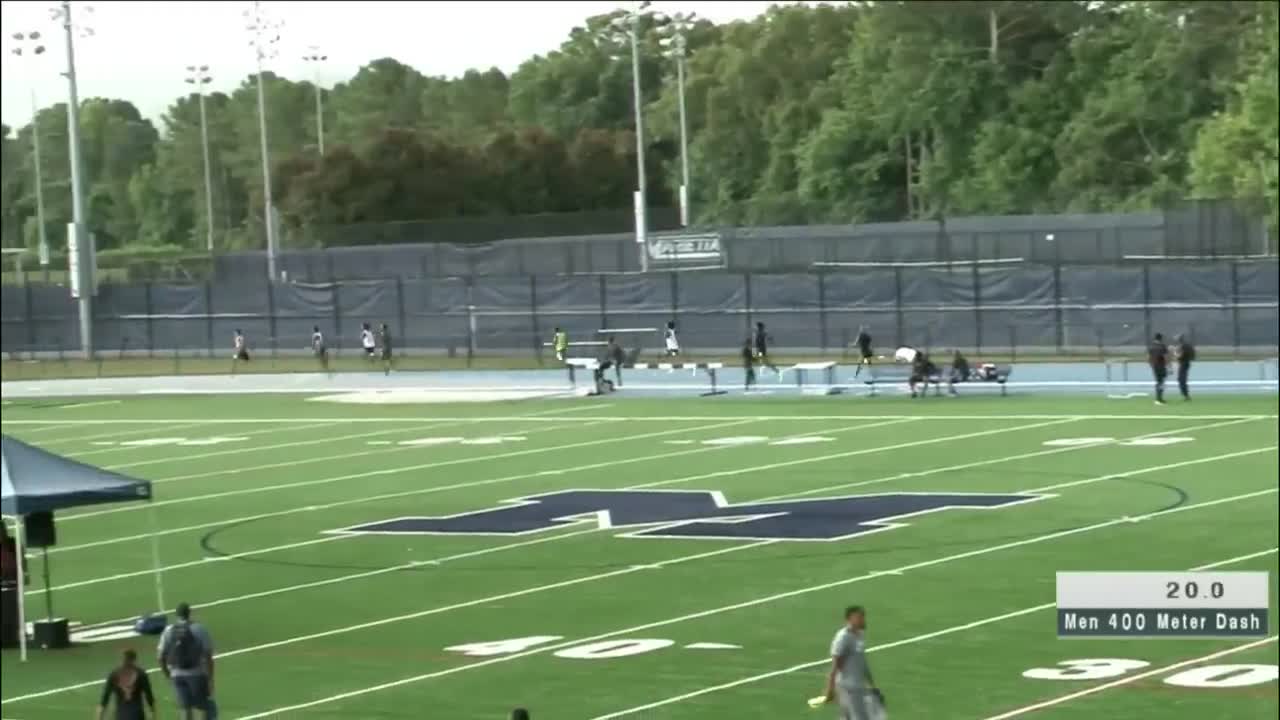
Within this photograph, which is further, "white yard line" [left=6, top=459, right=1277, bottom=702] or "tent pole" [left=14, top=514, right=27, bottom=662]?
"tent pole" [left=14, top=514, right=27, bottom=662]

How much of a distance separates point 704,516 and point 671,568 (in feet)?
15.3

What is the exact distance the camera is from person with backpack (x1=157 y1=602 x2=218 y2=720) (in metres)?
18.3

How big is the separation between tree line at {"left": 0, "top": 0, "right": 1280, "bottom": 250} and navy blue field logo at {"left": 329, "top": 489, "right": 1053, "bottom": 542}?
146 feet

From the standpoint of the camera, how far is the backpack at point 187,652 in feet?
60.1

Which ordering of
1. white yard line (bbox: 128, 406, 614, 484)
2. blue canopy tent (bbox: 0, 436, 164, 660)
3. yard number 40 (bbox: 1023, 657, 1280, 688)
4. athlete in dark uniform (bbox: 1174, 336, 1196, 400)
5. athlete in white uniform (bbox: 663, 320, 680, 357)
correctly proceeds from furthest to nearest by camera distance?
1. athlete in white uniform (bbox: 663, 320, 680, 357)
2. athlete in dark uniform (bbox: 1174, 336, 1196, 400)
3. white yard line (bbox: 128, 406, 614, 484)
4. blue canopy tent (bbox: 0, 436, 164, 660)
5. yard number 40 (bbox: 1023, 657, 1280, 688)

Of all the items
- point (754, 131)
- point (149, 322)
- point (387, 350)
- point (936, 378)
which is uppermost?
point (754, 131)

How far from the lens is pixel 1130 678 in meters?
20.4

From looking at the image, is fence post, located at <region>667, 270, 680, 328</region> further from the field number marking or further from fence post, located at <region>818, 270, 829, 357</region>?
the field number marking

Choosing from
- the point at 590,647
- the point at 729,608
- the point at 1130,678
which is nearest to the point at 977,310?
the point at 729,608

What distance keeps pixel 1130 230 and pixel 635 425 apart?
31.0m

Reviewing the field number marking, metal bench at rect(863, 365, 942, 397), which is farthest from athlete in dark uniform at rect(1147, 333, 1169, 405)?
the field number marking

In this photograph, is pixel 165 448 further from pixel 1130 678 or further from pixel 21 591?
pixel 1130 678

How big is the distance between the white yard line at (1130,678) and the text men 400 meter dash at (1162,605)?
0.51 metres

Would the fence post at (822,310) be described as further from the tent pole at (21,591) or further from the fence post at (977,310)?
the tent pole at (21,591)
